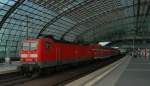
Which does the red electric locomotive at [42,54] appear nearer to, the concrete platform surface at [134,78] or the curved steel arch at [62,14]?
the concrete platform surface at [134,78]

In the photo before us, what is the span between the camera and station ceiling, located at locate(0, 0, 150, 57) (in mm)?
62156

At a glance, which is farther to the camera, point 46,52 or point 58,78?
point 46,52

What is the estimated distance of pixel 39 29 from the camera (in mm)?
79188

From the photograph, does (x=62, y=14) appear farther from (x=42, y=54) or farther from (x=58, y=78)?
(x=58, y=78)

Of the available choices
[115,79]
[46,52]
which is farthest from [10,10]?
[115,79]

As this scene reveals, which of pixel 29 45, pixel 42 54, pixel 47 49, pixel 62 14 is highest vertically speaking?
pixel 62 14

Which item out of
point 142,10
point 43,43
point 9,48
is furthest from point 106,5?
point 43,43

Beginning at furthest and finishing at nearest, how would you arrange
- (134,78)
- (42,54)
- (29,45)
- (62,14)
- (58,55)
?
(62,14) → (58,55) → (29,45) → (42,54) → (134,78)

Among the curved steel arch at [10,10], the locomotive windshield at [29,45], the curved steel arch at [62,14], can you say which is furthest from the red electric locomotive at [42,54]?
the curved steel arch at [62,14]

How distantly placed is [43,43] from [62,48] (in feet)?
18.4

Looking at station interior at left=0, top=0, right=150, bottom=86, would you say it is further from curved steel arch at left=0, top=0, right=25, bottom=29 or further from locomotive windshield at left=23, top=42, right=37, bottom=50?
locomotive windshield at left=23, top=42, right=37, bottom=50

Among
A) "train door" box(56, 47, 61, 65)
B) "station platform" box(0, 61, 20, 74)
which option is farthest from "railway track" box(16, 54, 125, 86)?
"station platform" box(0, 61, 20, 74)

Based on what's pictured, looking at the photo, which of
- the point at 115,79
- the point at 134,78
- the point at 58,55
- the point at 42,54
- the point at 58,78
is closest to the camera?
the point at 115,79

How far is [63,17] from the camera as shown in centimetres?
8025
